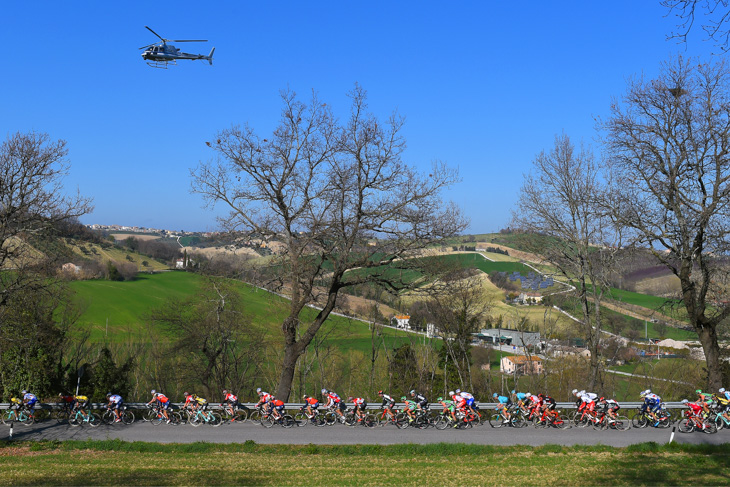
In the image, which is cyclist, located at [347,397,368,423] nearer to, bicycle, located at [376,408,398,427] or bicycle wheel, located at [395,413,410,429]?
bicycle, located at [376,408,398,427]

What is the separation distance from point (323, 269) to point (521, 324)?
1703 cm

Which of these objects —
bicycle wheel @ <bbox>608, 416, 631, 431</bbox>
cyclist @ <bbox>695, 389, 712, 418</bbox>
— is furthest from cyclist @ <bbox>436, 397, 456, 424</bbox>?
cyclist @ <bbox>695, 389, 712, 418</bbox>

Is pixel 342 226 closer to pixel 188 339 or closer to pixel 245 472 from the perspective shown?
pixel 245 472

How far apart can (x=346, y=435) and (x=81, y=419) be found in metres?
9.35

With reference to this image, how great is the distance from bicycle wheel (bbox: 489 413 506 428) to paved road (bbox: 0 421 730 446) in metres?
0.40

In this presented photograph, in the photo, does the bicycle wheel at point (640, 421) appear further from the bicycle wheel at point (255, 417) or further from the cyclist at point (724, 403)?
the bicycle wheel at point (255, 417)

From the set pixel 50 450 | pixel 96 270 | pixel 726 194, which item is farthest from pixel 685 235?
pixel 96 270

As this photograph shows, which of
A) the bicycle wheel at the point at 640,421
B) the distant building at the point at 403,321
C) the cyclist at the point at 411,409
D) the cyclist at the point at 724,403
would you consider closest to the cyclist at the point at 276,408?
the cyclist at the point at 411,409

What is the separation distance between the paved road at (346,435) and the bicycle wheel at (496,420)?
0.40 m

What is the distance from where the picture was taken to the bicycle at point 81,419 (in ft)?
70.7

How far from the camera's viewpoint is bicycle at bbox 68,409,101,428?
21547 mm

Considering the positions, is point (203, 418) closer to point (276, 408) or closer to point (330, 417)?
point (276, 408)

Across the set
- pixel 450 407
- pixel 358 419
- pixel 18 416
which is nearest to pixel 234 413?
pixel 358 419

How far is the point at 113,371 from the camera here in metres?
37.0
